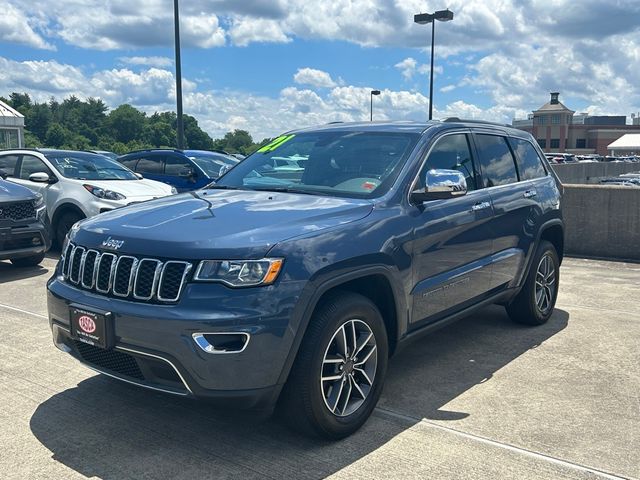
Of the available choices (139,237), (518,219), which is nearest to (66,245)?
(139,237)

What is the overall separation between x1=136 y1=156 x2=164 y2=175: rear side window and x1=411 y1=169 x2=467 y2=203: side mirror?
894 centimetres

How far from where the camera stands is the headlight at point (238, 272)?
3.13 m

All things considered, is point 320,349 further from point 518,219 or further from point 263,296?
point 518,219

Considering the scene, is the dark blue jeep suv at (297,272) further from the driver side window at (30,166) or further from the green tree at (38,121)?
the green tree at (38,121)

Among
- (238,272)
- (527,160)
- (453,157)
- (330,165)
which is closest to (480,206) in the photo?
(453,157)

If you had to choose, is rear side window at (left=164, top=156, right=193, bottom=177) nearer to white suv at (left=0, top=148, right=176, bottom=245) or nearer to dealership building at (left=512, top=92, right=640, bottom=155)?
white suv at (left=0, top=148, right=176, bottom=245)

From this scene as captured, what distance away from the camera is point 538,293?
5.96m

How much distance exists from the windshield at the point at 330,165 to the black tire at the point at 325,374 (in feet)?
2.75

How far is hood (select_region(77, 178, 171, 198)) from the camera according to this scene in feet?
31.0

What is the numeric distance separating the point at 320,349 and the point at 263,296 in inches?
17.7

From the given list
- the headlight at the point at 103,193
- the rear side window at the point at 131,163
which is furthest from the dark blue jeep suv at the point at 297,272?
the rear side window at the point at 131,163

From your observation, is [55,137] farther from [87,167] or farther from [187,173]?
[87,167]

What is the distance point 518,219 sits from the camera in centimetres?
539

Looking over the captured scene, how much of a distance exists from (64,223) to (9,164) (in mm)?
1554
